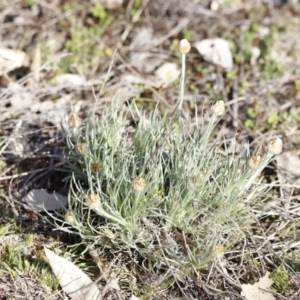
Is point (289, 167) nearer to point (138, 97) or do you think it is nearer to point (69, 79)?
point (138, 97)

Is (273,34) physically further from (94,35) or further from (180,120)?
(180,120)

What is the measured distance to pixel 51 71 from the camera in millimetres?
3291

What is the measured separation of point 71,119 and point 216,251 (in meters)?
0.86

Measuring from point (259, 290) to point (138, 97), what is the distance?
132 cm

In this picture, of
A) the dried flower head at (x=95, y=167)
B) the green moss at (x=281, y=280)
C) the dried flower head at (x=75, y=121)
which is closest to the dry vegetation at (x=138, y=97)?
the green moss at (x=281, y=280)

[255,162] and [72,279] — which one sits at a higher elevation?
[255,162]

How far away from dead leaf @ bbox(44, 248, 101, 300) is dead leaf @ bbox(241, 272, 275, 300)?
1.90 feet

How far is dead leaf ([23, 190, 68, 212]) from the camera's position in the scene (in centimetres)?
247

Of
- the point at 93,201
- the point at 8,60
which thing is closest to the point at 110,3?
the point at 8,60

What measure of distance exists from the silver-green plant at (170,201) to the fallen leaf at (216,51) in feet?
3.93

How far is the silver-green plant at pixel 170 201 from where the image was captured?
7.09 ft

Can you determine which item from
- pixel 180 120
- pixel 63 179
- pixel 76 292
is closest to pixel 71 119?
pixel 63 179

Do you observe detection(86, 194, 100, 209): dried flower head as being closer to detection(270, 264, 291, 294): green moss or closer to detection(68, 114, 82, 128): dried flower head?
detection(68, 114, 82, 128): dried flower head

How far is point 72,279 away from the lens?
7.17 ft
